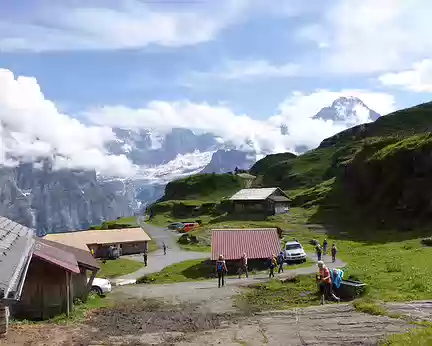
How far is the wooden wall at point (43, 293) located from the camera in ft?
89.5

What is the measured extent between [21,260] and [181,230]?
9972 cm

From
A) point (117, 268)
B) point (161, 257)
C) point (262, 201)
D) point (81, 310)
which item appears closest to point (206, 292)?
point (81, 310)

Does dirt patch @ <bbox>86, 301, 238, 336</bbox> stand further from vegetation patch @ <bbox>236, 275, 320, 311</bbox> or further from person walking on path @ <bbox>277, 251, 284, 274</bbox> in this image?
person walking on path @ <bbox>277, 251, 284, 274</bbox>

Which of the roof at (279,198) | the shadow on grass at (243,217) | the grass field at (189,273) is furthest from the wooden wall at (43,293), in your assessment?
the roof at (279,198)

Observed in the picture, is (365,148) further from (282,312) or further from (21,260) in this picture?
(21,260)

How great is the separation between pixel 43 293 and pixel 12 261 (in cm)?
932

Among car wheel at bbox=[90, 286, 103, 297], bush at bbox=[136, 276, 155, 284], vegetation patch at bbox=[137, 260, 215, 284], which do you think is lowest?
bush at bbox=[136, 276, 155, 284]

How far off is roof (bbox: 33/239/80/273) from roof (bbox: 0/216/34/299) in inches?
24.8

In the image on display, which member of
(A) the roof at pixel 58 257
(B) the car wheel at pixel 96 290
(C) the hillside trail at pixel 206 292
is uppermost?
(A) the roof at pixel 58 257

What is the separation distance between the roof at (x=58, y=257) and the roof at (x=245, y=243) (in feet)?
77.3

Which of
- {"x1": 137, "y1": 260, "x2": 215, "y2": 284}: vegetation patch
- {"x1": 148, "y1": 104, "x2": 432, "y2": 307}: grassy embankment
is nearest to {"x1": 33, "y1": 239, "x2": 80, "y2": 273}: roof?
{"x1": 148, "y1": 104, "x2": 432, "y2": 307}: grassy embankment

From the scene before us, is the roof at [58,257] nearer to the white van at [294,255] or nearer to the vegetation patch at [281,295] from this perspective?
the vegetation patch at [281,295]

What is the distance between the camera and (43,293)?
2750cm

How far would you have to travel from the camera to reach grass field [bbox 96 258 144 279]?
6419 cm
